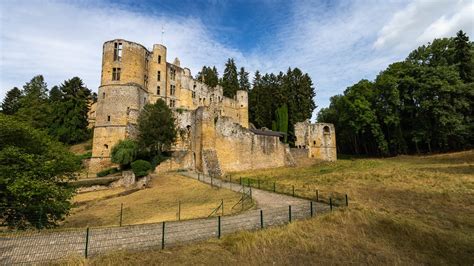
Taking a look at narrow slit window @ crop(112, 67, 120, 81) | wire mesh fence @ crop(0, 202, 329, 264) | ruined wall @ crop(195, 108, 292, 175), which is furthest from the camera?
narrow slit window @ crop(112, 67, 120, 81)

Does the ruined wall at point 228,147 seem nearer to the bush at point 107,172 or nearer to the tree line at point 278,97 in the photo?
the bush at point 107,172

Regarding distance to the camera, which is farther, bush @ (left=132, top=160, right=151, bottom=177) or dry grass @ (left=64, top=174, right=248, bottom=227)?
bush @ (left=132, top=160, right=151, bottom=177)

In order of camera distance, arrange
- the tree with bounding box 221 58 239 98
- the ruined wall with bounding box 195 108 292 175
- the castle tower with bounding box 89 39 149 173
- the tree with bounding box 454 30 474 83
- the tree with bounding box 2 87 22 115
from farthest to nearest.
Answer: the tree with bounding box 221 58 239 98 → the tree with bounding box 2 87 22 115 → the tree with bounding box 454 30 474 83 → the castle tower with bounding box 89 39 149 173 → the ruined wall with bounding box 195 108 292 175

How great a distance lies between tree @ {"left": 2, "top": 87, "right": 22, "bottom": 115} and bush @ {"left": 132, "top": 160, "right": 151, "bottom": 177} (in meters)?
36.6

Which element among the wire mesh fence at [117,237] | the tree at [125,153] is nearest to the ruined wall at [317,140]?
the tree at [125,153]

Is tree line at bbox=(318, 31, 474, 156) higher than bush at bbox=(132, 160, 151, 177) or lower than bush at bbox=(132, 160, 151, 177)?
higher

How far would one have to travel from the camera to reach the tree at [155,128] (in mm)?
28281

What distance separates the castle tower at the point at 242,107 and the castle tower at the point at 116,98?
24.3 m

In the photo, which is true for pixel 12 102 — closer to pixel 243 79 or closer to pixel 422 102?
pixel 243 79

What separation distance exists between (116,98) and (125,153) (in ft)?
29.2

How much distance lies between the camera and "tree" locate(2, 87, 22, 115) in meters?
49.0

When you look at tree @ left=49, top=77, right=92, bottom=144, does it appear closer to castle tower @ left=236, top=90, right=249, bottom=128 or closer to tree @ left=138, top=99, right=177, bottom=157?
tree @ left=138, top=99, right=177, bottom=157

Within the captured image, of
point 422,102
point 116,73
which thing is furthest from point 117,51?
point 422,102

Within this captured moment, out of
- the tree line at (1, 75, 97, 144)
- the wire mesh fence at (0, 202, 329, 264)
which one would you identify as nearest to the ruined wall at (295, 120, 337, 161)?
the wire mesh fence at (0, 202, 329, 264)
